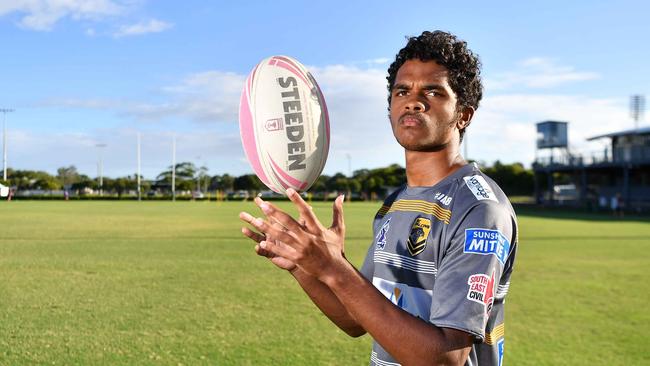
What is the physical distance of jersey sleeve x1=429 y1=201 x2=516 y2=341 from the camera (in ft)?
5.43

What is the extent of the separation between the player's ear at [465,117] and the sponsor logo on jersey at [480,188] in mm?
241

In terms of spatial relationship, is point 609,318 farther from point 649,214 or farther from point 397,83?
point 649,214

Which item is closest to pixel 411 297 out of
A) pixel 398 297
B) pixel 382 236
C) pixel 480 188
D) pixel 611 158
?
pixel 398 297

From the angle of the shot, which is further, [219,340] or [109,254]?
[109,254]

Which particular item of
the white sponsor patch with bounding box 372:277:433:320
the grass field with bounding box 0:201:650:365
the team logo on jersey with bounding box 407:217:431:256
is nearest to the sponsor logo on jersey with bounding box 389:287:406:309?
the white sponsor patch with bounding box 372:277:433:320

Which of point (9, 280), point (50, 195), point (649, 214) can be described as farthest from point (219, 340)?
point (50, 195)

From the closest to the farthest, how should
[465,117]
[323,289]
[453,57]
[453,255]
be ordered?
[453,255] → [453,57] → [465,117] → [323,289]

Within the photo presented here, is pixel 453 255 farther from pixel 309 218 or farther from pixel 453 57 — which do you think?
pixel 453 57

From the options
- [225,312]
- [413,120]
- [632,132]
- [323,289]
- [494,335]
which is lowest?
[225,312]

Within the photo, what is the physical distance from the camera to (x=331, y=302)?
228cm

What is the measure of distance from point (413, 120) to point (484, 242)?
0.51 m

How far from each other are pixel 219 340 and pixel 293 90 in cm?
387

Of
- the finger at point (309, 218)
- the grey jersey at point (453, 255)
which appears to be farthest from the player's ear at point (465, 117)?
the finger at point (309, 218)

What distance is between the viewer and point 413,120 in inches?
76.2
